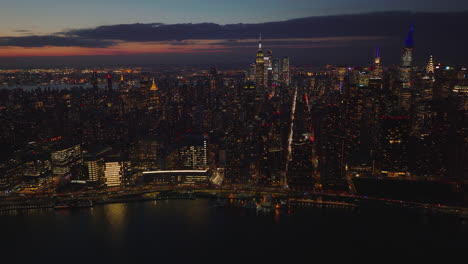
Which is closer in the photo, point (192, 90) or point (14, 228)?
point (14, 228)

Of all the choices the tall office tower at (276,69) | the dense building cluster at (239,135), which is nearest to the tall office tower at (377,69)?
the dense building cluster at (239,135)

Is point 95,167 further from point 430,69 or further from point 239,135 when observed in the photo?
point 430,69

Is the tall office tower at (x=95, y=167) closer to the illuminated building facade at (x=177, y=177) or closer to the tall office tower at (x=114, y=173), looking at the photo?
the tall office tower at (x=114, y=173)

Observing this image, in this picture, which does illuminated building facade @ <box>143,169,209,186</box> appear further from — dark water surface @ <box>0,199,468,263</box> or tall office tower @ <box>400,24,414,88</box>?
tall office tower @ <box>400,24,414,88</box>

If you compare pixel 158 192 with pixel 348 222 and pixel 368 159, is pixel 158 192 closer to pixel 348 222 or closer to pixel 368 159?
pixel 348 222

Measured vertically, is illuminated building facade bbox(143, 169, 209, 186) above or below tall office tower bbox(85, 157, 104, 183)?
below

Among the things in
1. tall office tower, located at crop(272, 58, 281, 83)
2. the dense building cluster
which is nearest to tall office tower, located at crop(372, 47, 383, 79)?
the dense building cluster

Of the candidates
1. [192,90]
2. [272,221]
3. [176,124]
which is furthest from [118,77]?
[272,221]

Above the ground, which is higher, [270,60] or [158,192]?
[270,60]

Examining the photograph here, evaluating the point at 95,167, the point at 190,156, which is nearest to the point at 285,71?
the point at 190,156
